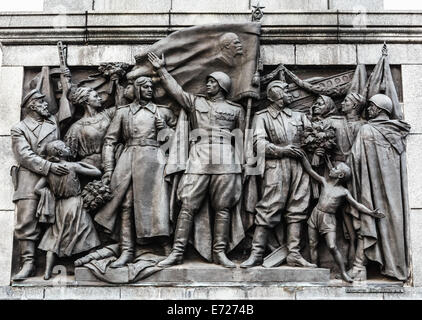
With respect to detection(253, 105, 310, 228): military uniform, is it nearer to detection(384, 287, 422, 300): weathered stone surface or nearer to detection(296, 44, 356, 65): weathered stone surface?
detection(296, 44, 356, 65): weathered stone surface

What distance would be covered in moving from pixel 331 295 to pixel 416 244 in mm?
1549

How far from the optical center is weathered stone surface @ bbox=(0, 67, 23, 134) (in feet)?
38.8

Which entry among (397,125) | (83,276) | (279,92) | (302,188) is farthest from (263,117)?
(83,276)

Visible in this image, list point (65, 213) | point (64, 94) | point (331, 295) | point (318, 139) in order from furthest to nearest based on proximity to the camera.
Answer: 1. point (64, 94)
2. point (318, 139)
3. point (65, 213)
4. point (331, 295)

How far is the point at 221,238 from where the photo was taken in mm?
11133

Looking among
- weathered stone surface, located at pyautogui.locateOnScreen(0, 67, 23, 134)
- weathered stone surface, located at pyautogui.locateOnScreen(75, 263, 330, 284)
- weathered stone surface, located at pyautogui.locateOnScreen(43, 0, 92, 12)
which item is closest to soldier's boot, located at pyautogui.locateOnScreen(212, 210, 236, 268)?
weathered stone surface, located at pyautogui.locateOnScreen(75, 263, 330, 284)

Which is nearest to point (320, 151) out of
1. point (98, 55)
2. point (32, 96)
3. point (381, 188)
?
point (381, 188)

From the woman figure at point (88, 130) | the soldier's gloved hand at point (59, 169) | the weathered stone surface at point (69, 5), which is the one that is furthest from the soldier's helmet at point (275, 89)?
the weathered stone surface at point (69, 5)

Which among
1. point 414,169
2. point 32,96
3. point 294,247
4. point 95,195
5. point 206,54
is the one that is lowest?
point 294,247

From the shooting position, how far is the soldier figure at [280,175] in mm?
11188

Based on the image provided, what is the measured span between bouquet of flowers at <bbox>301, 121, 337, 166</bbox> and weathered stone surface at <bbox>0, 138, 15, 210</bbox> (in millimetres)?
4609

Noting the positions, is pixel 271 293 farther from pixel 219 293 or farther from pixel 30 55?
pixel 30 55

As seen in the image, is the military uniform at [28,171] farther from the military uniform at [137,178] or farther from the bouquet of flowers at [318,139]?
the bouquet of flowers at [318,139]
